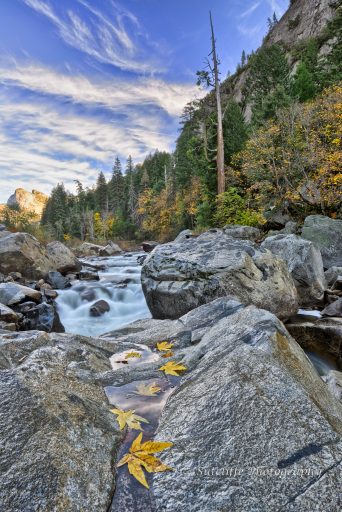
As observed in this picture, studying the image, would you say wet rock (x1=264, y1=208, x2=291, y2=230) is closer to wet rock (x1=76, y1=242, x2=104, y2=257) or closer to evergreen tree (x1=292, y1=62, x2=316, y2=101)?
evergreen tree (x1=292, y1=62, x2=316, y2=101)

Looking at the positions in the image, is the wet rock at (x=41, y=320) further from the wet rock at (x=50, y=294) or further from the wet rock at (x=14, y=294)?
the wet rock at (x=50, y=294)

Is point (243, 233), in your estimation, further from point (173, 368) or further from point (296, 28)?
point (296, 28)

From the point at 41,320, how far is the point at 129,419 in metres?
6.77

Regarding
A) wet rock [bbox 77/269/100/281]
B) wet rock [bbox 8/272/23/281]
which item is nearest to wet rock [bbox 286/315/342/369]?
wet rock [bbox 77/269/100/281]

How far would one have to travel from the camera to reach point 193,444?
1.81 metres

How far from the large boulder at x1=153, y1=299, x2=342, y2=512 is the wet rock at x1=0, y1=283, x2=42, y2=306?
7562 mm

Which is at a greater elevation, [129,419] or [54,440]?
[54,440]

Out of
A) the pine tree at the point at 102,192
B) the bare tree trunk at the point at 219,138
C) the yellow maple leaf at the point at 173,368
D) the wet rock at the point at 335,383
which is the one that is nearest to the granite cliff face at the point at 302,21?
the bare tree trunk at the point at 219,138

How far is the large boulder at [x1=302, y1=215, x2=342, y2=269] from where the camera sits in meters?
10.7

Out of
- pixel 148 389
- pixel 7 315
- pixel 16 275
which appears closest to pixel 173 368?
pixel 148 389

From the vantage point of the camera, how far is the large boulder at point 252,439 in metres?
1.49

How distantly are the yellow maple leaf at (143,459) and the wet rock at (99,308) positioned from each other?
8836 mm

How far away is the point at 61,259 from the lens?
A: 1627cm

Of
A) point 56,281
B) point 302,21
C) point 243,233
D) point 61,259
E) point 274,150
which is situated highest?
point 302,21
